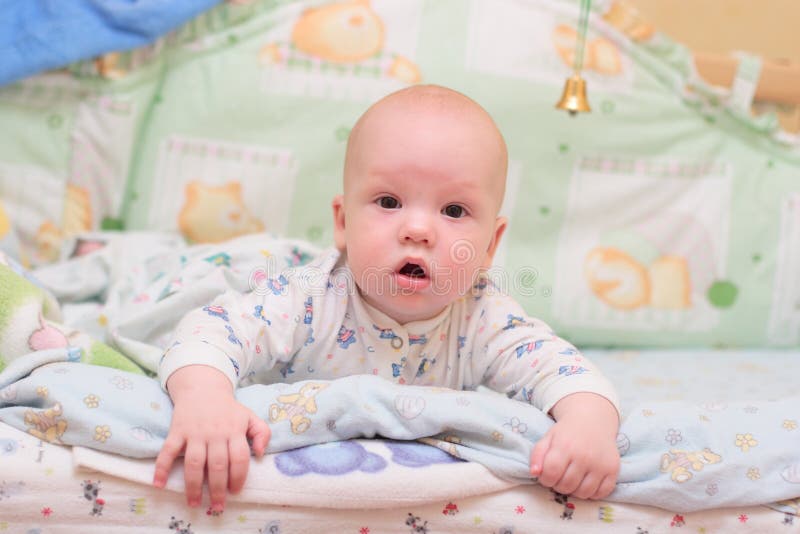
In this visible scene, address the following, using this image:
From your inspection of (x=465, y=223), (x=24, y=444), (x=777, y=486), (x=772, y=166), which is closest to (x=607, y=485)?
(x=777, y=486)

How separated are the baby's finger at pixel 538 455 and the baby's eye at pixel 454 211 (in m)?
0.26

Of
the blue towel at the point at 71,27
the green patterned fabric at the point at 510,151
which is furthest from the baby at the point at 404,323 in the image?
the blue towel at the point at 71,27

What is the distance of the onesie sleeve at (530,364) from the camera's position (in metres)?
0.93

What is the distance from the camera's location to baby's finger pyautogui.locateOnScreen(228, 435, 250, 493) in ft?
2.57

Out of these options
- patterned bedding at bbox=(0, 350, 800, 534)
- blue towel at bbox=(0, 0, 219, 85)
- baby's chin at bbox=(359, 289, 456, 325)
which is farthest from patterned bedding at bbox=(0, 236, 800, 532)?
blue towel at bbox=(0, 0, 219, 85)

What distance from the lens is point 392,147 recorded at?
3.06 feet

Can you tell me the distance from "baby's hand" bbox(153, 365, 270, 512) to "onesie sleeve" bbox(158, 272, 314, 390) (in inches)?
2.3

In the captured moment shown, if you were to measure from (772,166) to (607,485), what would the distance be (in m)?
0.98

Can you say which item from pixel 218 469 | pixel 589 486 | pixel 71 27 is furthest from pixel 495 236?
pixel 71 27

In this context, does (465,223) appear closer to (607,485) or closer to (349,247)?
(349,247)

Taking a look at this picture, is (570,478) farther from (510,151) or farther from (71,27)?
(71,27)

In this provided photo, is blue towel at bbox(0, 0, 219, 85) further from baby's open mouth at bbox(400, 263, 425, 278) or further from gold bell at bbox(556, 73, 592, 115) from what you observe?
baby's open mouth at bbox(400, 263, 425, 278)

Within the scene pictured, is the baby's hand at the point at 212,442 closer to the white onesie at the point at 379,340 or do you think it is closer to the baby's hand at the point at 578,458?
the white onesie at the point at 379,340

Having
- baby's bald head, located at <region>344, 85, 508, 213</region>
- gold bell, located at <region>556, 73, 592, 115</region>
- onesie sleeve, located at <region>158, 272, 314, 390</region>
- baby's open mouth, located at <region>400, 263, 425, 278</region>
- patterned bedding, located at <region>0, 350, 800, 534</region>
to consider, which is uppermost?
gold bell, located at <region>556, 73, 592, 115</region>
